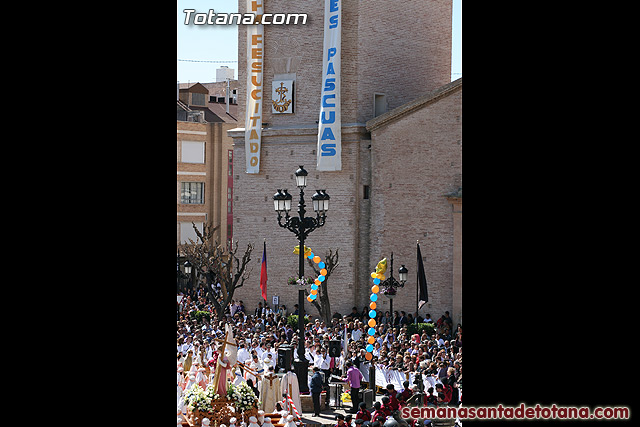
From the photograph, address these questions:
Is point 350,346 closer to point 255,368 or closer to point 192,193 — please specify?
point 255,368

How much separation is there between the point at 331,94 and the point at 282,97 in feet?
8.40

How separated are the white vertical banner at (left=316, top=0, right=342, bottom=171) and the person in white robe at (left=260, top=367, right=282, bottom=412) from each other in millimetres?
17812

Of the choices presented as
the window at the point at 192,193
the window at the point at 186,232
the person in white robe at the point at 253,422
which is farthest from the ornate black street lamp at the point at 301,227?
the window at the point at 192,193

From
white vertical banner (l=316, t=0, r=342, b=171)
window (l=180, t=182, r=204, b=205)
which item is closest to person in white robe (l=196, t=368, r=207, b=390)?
white vertical banner (l=316, t=0, r=342, b=171)

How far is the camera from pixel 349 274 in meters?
33.9

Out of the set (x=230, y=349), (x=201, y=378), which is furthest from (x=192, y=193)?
(x=230, y=349)

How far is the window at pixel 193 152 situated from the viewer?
49.0m

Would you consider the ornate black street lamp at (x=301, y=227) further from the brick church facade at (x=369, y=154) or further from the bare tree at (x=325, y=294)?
the brick church facade at (x=369, y=154)

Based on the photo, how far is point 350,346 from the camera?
2216 centimetres

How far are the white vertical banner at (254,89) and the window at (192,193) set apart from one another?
1408 cm

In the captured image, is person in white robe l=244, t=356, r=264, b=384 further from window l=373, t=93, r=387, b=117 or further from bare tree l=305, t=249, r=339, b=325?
window l=373, t=93, r=387, b=117
